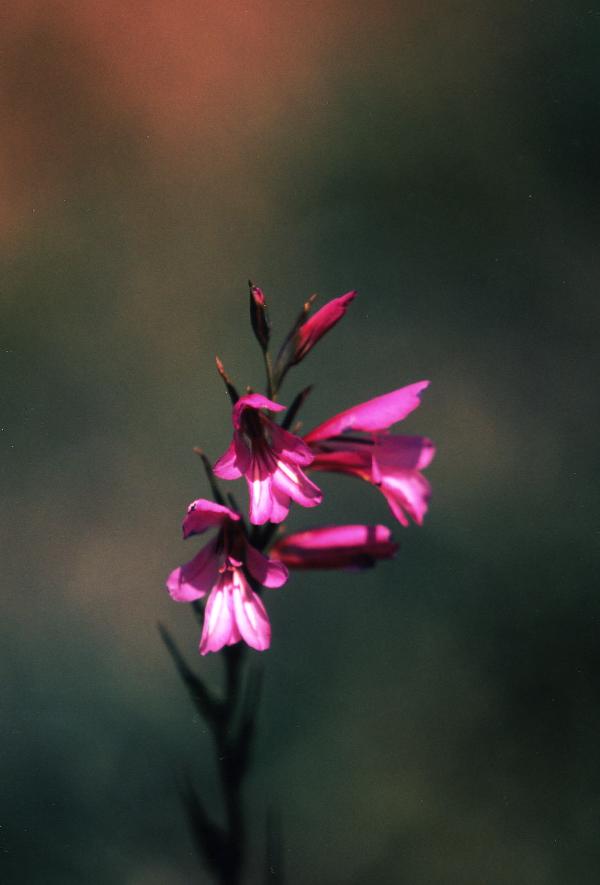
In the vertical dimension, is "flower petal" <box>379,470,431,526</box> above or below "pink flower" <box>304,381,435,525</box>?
below

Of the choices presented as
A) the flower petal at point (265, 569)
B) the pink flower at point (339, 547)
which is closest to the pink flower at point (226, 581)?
the flower petal at point (265, 569)

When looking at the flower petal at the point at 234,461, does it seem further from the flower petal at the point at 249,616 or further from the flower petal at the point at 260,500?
the flower petal at the point at 249,616

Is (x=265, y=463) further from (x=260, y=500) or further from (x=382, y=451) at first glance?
(x=382, y=451)

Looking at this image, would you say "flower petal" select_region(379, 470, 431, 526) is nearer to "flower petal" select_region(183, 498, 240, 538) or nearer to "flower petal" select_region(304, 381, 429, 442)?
"flower petal" select_region(304, 381, 429, 442)

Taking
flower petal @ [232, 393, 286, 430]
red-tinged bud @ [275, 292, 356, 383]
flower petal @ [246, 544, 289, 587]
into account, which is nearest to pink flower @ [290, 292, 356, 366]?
red-tinged bud @ [275, 292, 356, 383]

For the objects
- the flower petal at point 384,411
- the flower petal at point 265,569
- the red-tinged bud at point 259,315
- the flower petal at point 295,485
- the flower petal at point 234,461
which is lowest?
the flower petal at point 265,569

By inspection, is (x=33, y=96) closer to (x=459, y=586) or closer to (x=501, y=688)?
(x=459, y=586)

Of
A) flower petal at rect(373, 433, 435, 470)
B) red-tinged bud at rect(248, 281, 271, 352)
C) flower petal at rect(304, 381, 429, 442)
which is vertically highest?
red-tinged bud at rect(248, 281, 271, 352)

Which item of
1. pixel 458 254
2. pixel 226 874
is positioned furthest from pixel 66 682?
pixel 458 254

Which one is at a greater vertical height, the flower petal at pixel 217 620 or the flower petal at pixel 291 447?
the flower petal at pixel 291 447
